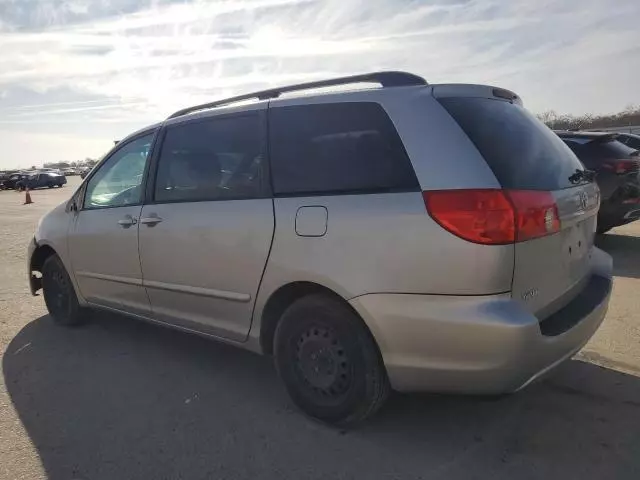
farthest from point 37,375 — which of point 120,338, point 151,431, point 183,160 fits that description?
point 183,160

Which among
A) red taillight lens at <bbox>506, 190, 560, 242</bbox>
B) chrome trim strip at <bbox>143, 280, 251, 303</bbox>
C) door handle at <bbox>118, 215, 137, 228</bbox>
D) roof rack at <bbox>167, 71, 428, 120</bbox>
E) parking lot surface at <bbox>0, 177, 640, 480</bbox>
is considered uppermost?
roof rack at <bbox>167, 71, 428, 120</bbox>

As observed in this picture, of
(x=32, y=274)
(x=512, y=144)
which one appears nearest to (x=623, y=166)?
(x=512, y=144)

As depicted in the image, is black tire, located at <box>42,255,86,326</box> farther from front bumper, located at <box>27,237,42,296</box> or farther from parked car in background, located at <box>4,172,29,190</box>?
parked car in background, located at <box>4,172,29,190</box>

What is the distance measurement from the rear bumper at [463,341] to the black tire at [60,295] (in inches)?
130

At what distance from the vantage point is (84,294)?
4.77m

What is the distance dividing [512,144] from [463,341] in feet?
3.38

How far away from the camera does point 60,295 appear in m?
5.15

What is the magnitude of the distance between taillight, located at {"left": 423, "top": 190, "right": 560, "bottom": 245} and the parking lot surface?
906 mm

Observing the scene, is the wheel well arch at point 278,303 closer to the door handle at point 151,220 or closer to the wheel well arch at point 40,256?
the door handle at point 151,220

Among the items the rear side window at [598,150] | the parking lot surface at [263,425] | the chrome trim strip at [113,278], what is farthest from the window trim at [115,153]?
the rear side window at [598,150]

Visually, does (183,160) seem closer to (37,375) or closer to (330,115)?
(330,115)

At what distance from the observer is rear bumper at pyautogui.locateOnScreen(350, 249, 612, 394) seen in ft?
8.00

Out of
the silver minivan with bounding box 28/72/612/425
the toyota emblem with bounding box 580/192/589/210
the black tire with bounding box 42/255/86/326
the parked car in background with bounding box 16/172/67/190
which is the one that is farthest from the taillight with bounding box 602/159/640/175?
the parked car in background with bounding box 16/172/67/190

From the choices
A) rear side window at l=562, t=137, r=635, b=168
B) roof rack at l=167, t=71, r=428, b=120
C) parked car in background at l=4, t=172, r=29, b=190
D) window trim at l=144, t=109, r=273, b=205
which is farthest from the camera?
parked car in background at l=4, t=172, r=29, b=190
